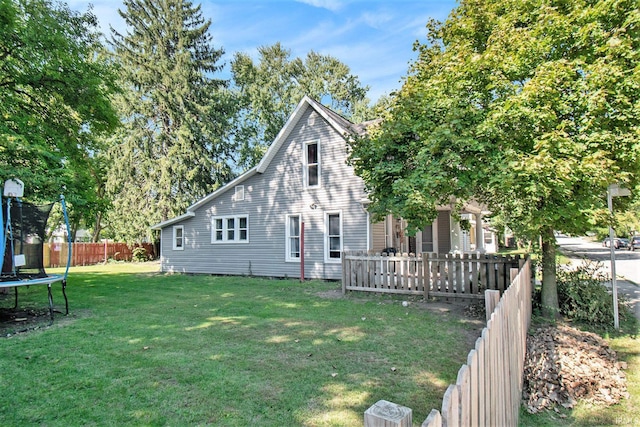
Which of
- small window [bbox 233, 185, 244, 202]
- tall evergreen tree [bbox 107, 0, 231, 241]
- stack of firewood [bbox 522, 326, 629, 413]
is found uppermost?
tall evergreen tree [bbox 107, 0, 231, 241]

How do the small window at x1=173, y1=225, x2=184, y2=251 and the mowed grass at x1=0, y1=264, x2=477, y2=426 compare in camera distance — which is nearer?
the mowed grass at x1=0, y1=264, x2=477, y2=426

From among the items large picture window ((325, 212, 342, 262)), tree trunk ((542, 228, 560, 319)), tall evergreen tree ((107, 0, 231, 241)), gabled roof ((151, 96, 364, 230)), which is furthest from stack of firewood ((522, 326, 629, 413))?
tall evergreen tree ((107, 0, 231, 241))

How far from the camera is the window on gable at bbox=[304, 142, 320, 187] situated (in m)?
14.1

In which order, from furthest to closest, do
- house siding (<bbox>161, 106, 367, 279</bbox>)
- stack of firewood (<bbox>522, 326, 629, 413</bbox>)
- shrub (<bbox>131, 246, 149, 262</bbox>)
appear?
shrub (<bbox>131, 246, 149, 262</bbox>)
house siding (<bbox>161, 106, 367, 279</bbox>)
stack of firewood (<bbox>522, 326, 629, 413</bbox>)

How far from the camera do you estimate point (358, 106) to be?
33.5m

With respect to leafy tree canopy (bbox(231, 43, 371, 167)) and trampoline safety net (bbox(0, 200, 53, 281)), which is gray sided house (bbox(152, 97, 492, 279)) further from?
leafy tree canopy (bbox(231, 43, 371, 167))

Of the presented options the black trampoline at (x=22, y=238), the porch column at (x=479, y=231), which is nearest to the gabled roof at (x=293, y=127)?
the black trampoline at (x=22, y=238)

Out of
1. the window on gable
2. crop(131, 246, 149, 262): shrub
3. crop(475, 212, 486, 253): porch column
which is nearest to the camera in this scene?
the window on gable

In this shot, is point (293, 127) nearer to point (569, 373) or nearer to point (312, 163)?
point (312, 163)

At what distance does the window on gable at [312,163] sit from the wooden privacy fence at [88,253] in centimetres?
1862

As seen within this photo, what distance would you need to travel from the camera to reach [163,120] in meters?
27.5

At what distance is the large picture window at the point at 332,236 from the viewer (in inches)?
530

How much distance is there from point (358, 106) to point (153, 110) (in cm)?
1779

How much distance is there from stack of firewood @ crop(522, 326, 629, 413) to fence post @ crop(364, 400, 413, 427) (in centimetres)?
343
